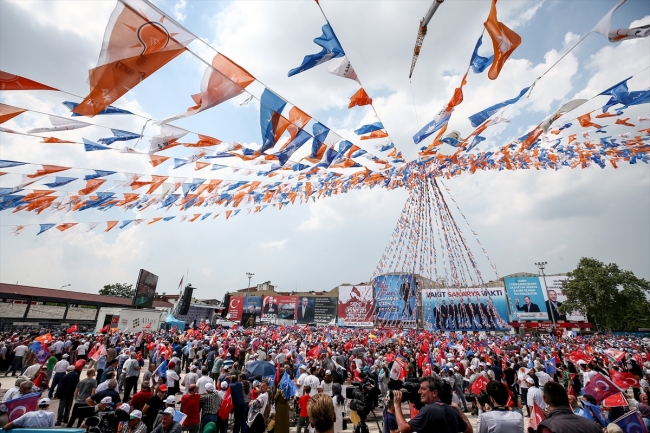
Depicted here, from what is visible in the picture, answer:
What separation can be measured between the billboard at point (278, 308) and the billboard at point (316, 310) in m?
1.17

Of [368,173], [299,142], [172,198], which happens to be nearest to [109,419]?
[299,142]

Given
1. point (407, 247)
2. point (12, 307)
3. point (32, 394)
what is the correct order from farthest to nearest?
point (12, 307) → point (407, 247) → point (32, 394)

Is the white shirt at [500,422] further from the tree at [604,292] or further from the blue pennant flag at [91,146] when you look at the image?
the tree at [604,292]

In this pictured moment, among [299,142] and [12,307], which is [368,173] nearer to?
[299,142]

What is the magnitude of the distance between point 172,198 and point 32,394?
23.1ft

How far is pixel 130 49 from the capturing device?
4062 mm

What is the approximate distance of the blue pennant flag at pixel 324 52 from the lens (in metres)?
5.39

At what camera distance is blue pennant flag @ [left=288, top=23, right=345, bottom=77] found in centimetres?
539

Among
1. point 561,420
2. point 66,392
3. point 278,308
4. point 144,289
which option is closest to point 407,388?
point 561,420

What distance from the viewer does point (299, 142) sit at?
752 centimetres

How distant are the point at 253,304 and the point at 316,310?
12587 millimetres

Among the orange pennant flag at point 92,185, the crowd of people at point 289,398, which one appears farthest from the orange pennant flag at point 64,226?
the crowd of people at point 289,398

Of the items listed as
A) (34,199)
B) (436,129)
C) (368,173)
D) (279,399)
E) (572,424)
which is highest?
(368,173)

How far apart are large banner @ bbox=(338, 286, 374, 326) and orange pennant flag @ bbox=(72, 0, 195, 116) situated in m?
51.7
